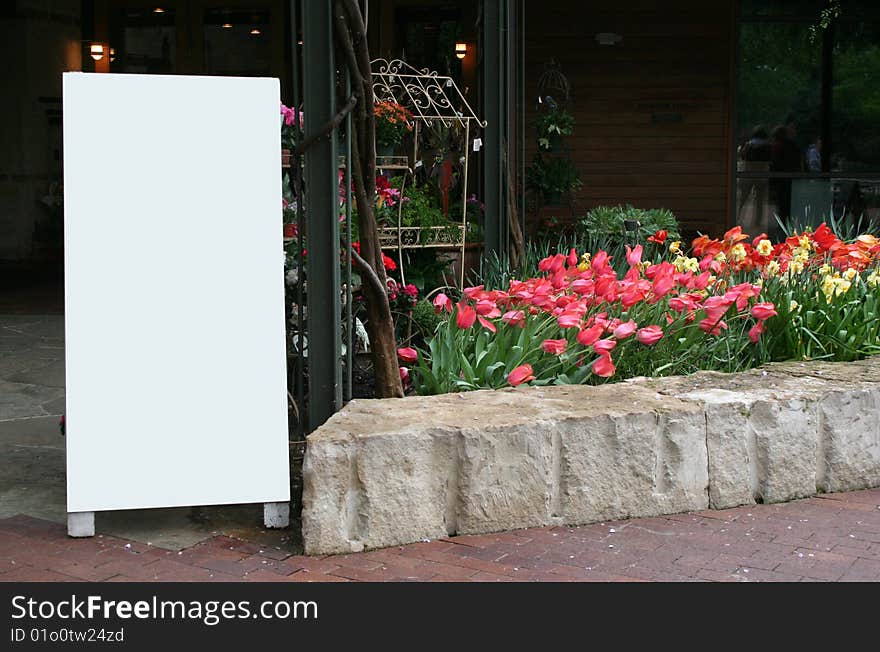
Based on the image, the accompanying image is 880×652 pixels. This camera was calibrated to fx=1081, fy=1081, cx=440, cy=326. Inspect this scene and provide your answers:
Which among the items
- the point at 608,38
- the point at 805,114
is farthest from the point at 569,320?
the point at 805,114

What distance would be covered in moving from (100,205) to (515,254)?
3270mm

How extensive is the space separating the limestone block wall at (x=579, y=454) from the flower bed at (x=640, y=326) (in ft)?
0.78

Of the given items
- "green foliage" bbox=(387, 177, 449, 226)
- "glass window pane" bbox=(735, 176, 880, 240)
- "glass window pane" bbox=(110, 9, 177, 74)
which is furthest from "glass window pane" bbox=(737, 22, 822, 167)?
"glass window pane" bbox=(110, 9, 177, 74)

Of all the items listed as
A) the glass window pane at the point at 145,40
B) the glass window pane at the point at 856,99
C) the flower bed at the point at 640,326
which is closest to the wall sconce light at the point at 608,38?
the glass window pane at the point at 856,99

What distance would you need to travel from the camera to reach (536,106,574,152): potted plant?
8.74 m

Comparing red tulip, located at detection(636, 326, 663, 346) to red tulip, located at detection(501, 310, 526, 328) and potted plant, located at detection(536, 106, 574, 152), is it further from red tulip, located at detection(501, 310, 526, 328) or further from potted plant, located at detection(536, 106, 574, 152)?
potted plant, located at detection(536, 106, 574, 152)

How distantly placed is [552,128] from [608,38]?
242 centimetres

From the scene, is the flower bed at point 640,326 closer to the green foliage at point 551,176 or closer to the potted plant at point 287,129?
the potted plant at point 287,129

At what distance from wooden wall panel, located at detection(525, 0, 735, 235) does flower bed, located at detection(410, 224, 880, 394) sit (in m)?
5.99

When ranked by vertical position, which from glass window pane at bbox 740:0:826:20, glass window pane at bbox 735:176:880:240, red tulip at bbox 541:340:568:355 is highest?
glass window pane at bbox 740:0:826:20

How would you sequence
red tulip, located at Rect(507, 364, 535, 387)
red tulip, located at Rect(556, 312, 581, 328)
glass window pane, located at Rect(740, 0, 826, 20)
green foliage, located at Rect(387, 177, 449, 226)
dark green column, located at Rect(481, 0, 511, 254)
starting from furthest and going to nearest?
1. glass window pane, located at Rect(740, 0, 826, 20)
2. dark green column, located at Rect(481, 0, 511, 254)
3. green foliage, located at Rect(387, 177, 449, 226)
4. red tulip, located at Rect(556, 312, 581, 328)
5. red tulip, located at Rect(507, 364, 535, 387)

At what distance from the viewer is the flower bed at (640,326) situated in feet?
13.5

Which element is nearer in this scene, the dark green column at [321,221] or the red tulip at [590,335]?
the dark green column at [321,221]

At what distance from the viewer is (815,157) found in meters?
10.8
